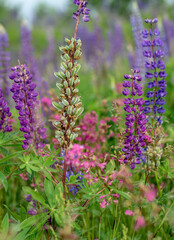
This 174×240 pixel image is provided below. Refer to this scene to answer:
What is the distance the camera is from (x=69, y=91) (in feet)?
4.91

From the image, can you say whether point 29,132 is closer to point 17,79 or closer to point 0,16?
point 17,79

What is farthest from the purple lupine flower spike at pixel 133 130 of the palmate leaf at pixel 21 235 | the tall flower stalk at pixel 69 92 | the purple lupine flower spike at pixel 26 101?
the palmate leaf at pixel 21 235

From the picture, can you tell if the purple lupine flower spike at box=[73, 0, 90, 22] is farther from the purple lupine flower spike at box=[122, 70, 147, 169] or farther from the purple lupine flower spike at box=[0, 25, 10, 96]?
the purple lupine flower spike at box=[0, 25, 10, 96]

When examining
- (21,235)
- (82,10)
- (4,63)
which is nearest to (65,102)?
(82,10)

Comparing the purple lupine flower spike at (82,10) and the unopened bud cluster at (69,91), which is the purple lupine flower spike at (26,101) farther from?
the purple lupine flower spike at (82,10)

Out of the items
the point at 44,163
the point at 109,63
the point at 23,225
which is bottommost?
the point at 23,225

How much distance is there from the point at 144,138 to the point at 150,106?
0.38 m

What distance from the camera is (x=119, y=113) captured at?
6.91ft

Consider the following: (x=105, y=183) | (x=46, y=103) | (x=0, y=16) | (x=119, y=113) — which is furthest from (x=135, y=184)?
(x=0, y=16)

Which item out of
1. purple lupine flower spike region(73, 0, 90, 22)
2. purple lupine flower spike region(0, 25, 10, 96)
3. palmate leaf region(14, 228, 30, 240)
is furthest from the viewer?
purple lupine flower spike region(0, 25, 10, 96)

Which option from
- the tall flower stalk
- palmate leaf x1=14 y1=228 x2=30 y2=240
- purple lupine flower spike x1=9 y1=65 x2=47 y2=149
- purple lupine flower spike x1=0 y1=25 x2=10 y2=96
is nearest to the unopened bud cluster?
the tall flower stalk

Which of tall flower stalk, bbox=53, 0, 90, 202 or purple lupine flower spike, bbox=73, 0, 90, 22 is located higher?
purple lupine flower spike, bbox=73, 0, 90, 22

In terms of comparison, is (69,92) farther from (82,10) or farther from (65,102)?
(82,10)

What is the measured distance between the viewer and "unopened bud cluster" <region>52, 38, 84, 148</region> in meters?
1.51
